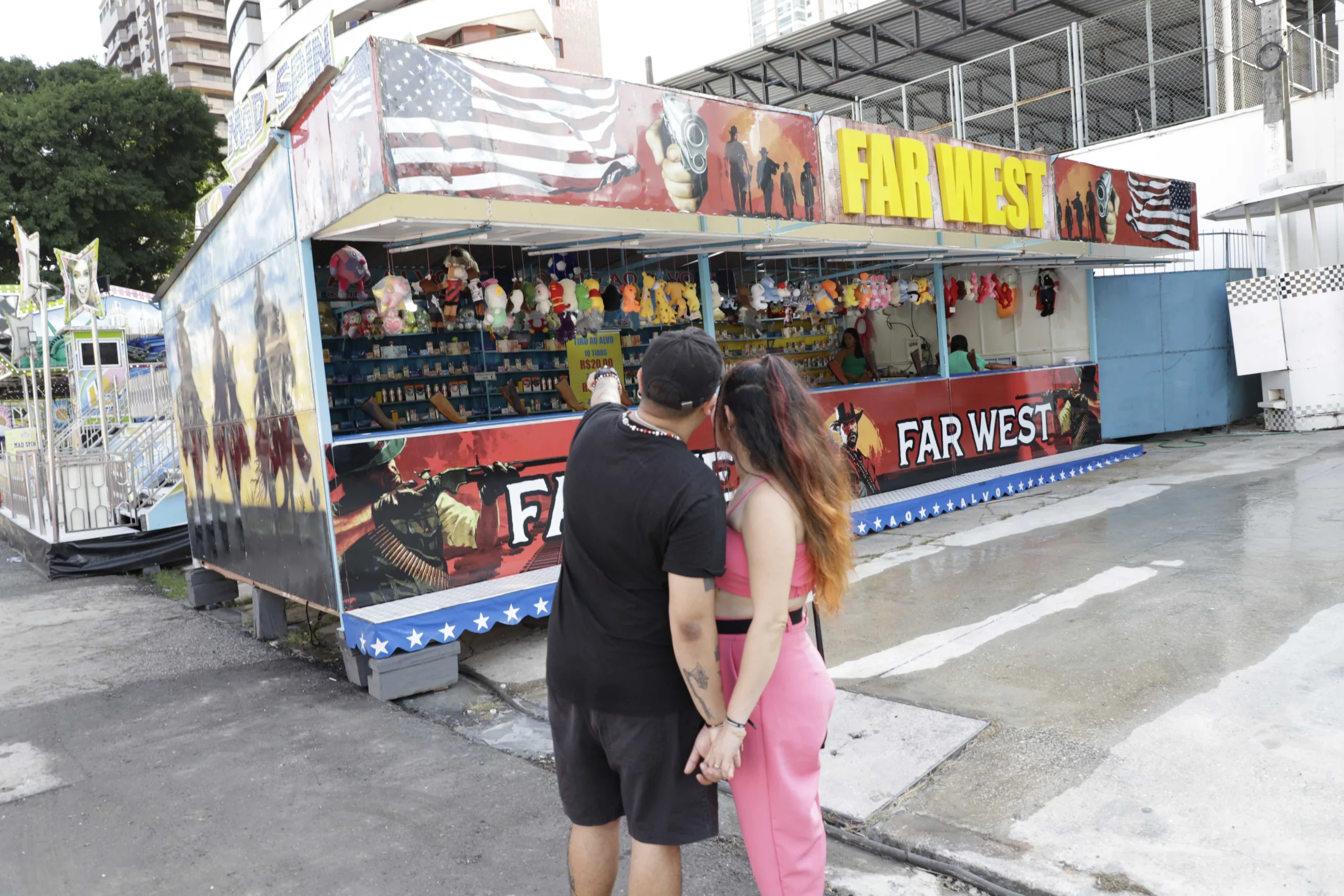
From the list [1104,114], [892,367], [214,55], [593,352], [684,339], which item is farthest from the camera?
[214,55]

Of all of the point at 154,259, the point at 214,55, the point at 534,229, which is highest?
the point at 214,55

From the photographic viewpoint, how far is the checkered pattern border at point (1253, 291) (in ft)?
40.8

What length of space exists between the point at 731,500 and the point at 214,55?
68360mm

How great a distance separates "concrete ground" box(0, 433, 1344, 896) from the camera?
3008 mm

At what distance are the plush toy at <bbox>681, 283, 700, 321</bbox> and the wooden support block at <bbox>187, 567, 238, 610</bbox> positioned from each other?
4.70 metres

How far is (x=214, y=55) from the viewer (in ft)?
193

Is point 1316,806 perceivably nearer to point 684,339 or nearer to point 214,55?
point 684,339

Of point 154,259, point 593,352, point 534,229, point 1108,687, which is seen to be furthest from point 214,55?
point 1108,687

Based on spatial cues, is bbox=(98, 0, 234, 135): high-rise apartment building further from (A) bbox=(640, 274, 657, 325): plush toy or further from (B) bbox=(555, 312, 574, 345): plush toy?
(A) bbox=(640, 274, 657, 325): plush toy

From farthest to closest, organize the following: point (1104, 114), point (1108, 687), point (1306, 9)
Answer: point (1104, 114), point (1306, 9), point (1108, 687)

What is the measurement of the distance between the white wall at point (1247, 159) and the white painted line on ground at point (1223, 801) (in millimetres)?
11402

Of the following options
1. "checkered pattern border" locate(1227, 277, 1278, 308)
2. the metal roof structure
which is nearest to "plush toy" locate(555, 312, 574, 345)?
"checkered pattern border" locate(1227, 277, 1278, 308)

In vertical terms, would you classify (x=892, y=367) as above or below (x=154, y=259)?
below

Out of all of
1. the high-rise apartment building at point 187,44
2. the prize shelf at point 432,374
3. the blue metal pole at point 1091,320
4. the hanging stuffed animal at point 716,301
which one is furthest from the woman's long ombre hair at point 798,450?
the high-rise apartment building at point 187,44
